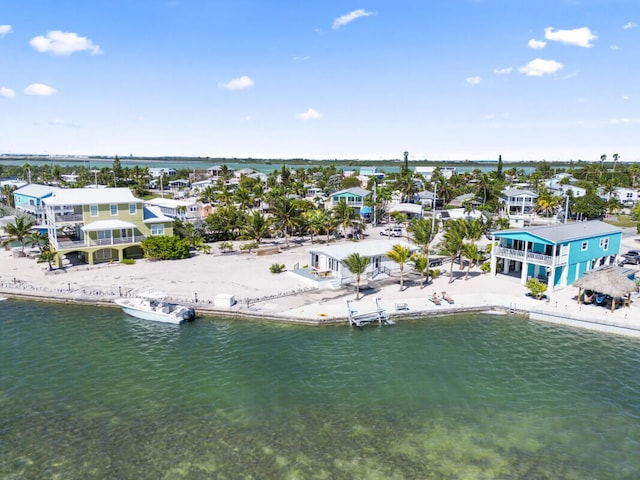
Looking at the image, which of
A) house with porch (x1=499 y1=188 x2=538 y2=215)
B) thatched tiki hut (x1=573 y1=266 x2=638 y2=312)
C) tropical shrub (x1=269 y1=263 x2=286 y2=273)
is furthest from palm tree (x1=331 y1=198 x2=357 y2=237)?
house with porch (x1=499 y1=188 x2=538 y2=215)

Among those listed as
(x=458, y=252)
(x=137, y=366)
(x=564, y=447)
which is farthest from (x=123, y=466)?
(x=458, y=252)

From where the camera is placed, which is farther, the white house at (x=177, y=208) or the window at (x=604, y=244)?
the white house at (x=177, y=208)

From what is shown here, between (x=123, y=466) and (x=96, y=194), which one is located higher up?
(x=96, y=194)

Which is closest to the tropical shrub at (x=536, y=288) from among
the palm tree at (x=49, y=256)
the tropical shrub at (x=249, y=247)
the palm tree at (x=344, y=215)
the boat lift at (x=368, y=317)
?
the boat lift at (x=368, y=317)

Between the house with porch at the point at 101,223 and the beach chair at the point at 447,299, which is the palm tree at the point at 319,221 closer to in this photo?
the house with porch at the point at 101,223

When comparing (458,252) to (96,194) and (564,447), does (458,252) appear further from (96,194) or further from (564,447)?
(96,194)

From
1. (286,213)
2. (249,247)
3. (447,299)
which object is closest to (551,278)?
(447,299)

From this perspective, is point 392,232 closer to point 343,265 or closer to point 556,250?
point 343,265
